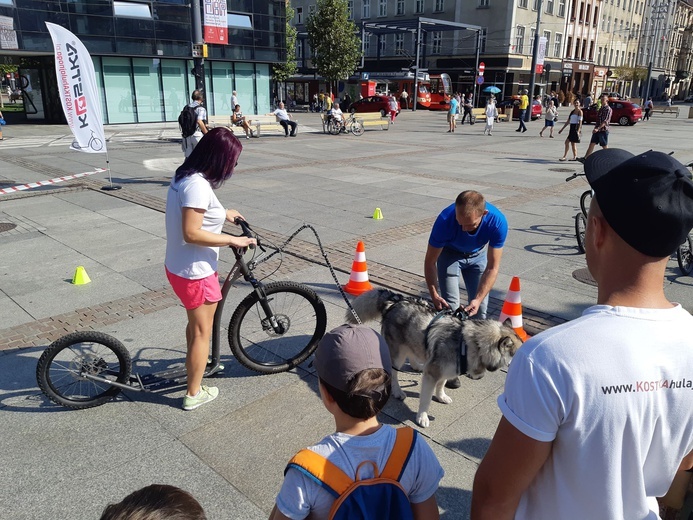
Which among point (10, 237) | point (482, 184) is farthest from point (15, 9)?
point (482, 184)

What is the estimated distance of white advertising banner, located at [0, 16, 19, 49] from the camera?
975 inches

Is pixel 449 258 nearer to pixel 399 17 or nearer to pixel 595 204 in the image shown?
pixel 595 204

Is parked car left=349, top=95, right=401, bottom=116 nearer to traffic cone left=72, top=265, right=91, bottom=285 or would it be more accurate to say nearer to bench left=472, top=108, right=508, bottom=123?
bench left=472, top=108, right=508, bottom=123

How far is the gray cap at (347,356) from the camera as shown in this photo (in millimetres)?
1825

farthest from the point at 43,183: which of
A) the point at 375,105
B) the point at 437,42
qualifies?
the point at 437,42

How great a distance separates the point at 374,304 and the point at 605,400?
119 inches

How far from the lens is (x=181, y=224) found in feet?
11.7

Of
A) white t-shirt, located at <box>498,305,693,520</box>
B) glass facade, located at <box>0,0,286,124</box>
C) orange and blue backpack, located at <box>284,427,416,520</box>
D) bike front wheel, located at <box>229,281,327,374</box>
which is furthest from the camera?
glass facade, located at <box>0,0,286,124</box>

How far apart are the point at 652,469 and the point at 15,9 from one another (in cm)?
3091

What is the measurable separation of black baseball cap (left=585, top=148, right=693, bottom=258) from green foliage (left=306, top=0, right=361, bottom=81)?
50179 mm

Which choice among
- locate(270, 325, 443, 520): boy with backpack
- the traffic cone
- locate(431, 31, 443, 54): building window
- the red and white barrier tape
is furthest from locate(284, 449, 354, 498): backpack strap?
locate(431, 31, 443, 54): building window

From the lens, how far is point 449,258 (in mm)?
4844

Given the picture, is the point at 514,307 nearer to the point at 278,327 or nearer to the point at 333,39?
the point at 278,327

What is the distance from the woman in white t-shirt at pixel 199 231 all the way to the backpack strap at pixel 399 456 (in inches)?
85.8
